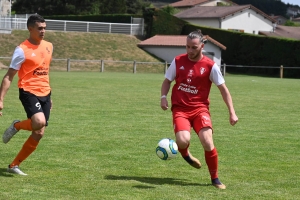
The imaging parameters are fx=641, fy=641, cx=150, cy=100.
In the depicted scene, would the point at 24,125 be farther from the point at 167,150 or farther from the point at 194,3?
the point at 194,3

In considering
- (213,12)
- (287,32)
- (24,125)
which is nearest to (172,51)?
(213,12)

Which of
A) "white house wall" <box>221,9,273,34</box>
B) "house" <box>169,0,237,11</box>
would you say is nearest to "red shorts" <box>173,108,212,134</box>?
"white house wall" <box>221,9,273,34</box>

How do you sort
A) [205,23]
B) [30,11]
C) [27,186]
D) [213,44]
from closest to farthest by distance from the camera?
[27,186], [213,44], [205,23], [30,11]

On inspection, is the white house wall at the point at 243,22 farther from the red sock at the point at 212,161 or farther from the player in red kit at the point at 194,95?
the red sock at the point at 212,161

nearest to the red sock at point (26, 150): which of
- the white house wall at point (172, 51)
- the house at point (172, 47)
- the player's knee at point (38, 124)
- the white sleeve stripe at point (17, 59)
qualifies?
the player's knee at point (38, 124)

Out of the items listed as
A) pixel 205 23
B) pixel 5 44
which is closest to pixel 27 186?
pixel 5 44

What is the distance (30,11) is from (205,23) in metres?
24.6

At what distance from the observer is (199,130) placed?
7.70 m

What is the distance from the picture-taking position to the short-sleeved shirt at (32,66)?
26.2 ft

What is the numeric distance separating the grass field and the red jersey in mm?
979

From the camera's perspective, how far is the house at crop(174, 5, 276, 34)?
7500cm

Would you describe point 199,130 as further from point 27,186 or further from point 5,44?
point 5,44

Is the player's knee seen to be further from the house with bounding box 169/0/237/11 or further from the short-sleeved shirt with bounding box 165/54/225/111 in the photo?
the house with bounding box 169/0/237/11

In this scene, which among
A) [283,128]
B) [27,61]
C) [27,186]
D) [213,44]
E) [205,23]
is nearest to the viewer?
[27,186]
